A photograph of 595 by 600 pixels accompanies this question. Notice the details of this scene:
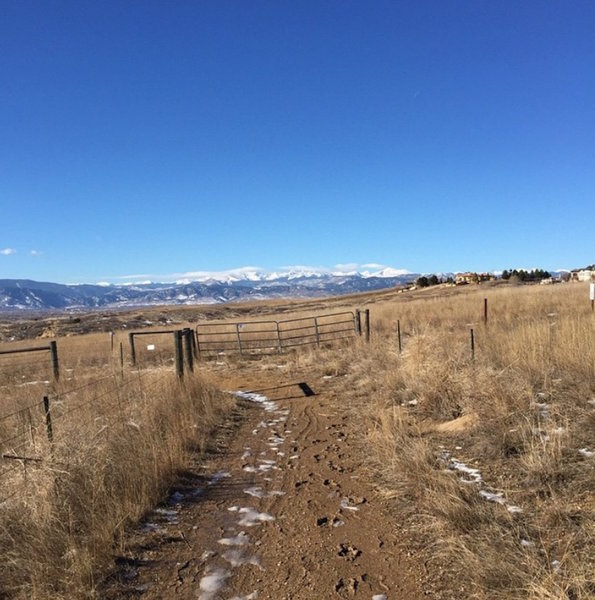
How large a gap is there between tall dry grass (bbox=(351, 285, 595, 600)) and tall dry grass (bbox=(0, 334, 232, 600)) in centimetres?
266

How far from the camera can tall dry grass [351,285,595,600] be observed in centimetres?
340

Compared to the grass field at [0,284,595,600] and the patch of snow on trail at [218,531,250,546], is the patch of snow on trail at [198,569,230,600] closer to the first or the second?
the patch of snow on trail at [218,531,250,546]

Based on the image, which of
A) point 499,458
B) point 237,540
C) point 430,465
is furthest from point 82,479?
point 499,458

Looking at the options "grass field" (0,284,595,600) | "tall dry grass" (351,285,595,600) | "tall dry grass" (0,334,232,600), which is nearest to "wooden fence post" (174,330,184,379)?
"grass field" (0,284,595,600)

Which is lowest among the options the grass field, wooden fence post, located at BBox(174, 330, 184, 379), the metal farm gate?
the metal farm gate

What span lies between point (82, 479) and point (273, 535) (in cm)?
208

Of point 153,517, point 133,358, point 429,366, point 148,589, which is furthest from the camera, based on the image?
point 133,358

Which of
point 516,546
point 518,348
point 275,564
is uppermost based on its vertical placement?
point 518,348

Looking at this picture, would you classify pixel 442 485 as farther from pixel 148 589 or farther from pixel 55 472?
pixel 55 472

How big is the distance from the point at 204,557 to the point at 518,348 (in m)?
7.49

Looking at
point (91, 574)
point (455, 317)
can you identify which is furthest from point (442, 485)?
point (455, 317)

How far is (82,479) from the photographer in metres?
4.96

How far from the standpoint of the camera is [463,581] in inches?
135

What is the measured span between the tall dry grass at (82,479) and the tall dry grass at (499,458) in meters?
2.66
